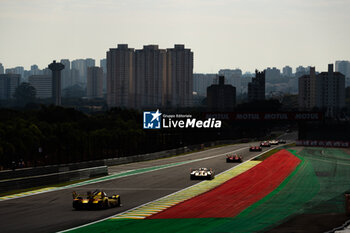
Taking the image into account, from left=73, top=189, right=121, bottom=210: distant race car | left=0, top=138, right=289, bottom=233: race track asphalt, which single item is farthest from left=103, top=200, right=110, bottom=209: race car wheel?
left=0, top=138, right=289, bottom=233: race track asphalt

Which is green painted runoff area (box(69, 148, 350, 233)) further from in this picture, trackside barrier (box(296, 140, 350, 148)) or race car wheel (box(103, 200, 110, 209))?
trackside barrier (box(296, 140, 350, 148))

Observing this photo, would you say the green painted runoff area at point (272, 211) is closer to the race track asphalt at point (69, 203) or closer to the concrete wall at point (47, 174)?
the race track asphalt at point (69, 203)

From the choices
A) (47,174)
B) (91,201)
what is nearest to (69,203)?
(91,201)

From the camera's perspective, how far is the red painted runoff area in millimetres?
29172

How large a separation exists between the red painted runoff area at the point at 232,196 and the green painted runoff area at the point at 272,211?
0.83 meters

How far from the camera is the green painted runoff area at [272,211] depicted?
24453 millimetres

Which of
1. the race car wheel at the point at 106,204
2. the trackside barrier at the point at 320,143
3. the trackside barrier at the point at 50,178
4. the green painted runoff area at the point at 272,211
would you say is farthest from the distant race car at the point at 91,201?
the trackside barrier at the point at 320,143

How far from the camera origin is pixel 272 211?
30.1 meters

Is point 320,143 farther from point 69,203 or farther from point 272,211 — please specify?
point 69,203

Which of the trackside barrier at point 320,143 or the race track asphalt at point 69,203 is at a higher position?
the race track asphalt at point 69,203

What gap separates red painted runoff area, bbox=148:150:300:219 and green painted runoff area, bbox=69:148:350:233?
83 centimetres

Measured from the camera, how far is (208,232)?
23422 mm

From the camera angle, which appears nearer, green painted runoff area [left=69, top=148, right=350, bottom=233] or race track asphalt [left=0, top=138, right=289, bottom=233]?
green painted runoff area [left=69, top=148, right=350, bottom=233]

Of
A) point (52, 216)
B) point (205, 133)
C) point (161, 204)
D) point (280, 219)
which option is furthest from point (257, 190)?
point (205, 133)
